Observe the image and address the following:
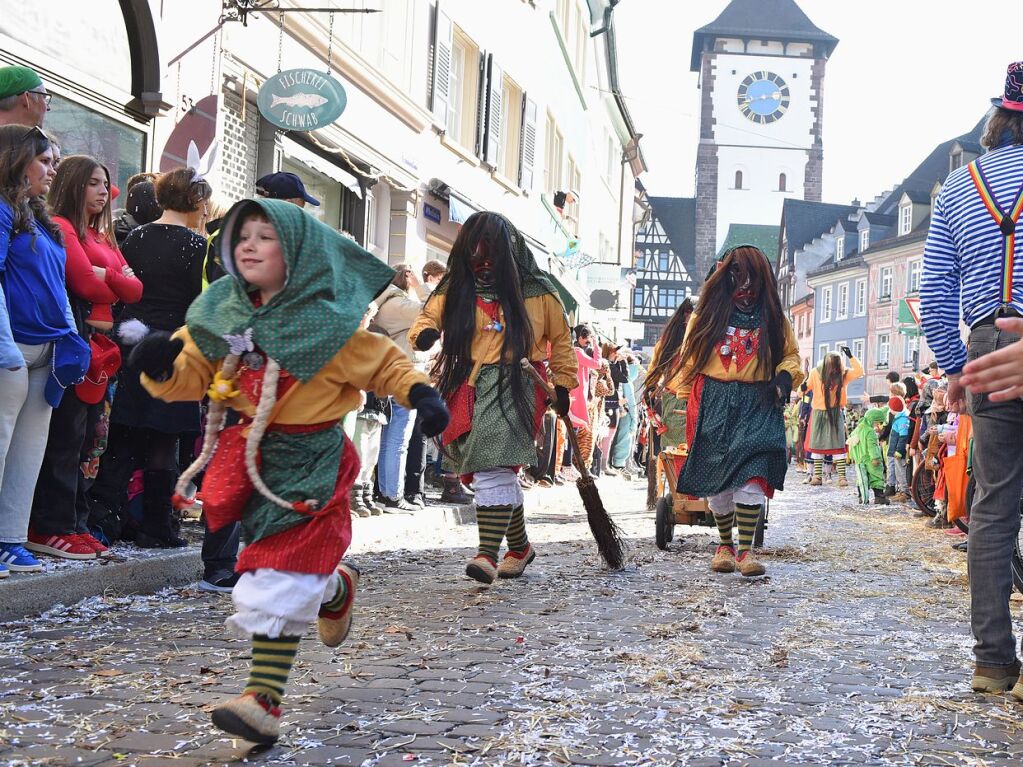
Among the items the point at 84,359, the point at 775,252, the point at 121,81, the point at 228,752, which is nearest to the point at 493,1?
the point at 121,81

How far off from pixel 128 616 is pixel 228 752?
7.52ft

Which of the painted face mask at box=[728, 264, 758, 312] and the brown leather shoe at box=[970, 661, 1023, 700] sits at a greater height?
the painted face mask at box=[728, 264, 758, 312]

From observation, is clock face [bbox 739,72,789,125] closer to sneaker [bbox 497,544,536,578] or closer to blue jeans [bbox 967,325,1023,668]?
sneaker [bbox 497,544,536,578]

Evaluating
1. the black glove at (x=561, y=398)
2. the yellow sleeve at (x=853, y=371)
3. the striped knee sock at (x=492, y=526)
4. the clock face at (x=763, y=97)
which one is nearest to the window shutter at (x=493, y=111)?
the yellow sleeve at (x=853, y=371)

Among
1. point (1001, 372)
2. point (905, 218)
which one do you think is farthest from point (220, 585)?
point (905, 218)

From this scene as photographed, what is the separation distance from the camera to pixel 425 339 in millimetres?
6621

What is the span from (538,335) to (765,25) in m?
91.1

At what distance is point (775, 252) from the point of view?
92312 millimetres

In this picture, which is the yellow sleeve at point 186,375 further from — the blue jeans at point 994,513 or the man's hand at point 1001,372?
the blue jeans at point 994,513

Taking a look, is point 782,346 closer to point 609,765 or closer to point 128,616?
point 128,616

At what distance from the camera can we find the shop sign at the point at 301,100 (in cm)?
1144

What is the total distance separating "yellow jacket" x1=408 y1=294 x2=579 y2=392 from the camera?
22.6ft

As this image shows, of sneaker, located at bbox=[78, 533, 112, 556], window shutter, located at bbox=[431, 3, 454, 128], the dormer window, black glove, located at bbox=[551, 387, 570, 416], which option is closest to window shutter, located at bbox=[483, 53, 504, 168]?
window shutter, located at bbox=[431, 3, 454, 128]

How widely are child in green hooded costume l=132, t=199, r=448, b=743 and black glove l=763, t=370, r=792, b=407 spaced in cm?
396
